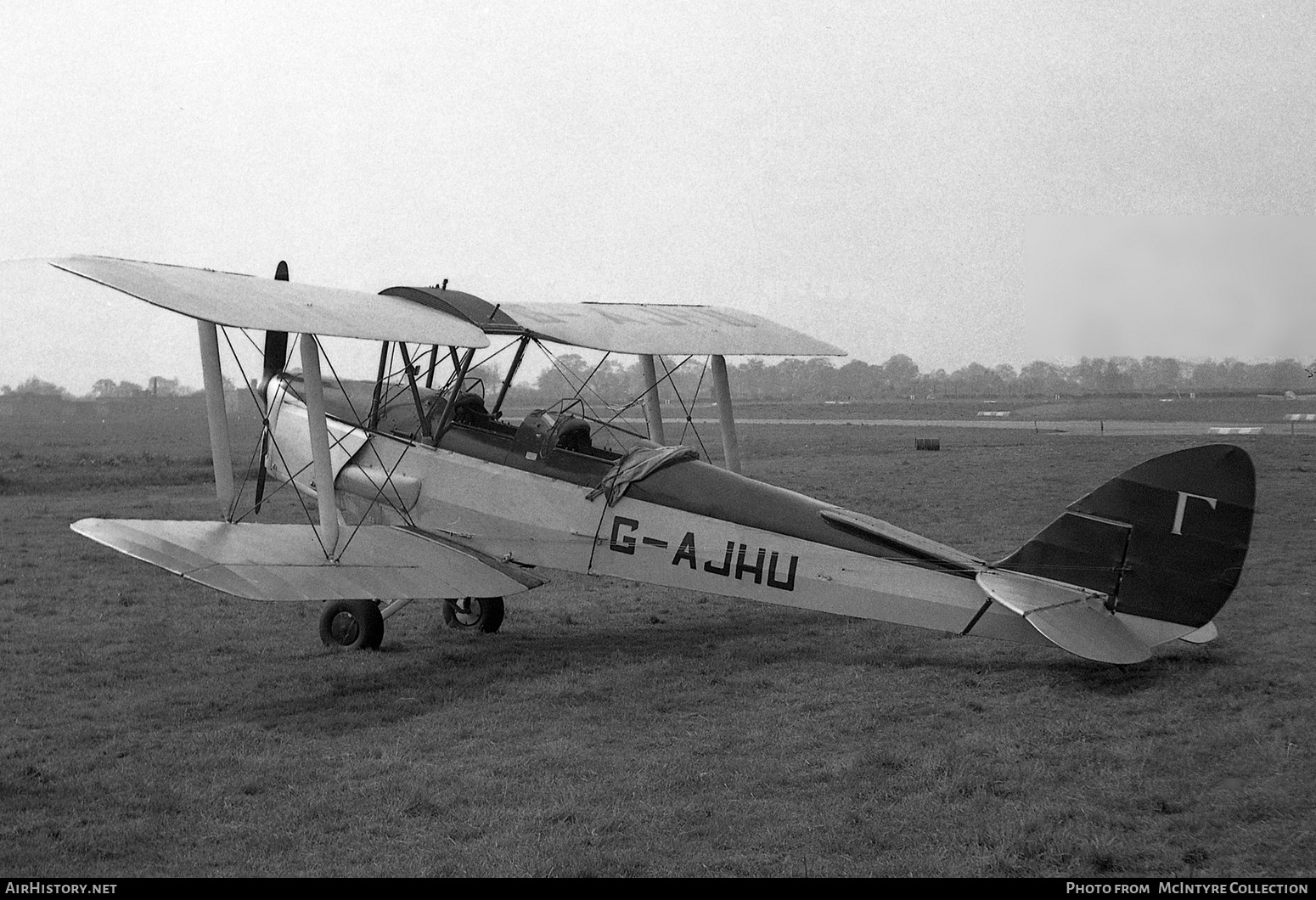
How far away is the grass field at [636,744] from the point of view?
4098 mm

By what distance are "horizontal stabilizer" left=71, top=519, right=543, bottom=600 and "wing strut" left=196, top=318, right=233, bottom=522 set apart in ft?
0.85

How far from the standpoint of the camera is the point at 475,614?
8.73 metres

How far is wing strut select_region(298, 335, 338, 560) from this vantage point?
23.6 ft

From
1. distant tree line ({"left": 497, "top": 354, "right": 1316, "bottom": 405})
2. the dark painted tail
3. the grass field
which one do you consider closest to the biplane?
the dark painted tail

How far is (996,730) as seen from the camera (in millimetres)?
5523

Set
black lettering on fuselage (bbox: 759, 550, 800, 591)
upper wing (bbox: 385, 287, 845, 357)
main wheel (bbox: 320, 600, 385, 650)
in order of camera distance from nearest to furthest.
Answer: black lettering on fuselage (bbox: 759, 550, 800, 591) < main wheel (bbox: 320, 600, 385, 650) < upper wing (bbox: 385, 287, 845, 357)

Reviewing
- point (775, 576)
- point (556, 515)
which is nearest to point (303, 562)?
point (556, 515)

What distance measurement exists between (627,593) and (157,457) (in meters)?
19.4

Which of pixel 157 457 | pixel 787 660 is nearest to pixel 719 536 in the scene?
pixel 787 660

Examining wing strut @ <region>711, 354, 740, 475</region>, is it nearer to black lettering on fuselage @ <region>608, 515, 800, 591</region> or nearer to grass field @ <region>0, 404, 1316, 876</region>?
grass field @ <region>0, 404, 1316, 876</region>

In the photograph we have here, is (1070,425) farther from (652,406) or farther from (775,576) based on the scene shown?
(775,576)

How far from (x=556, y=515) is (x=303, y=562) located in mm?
1848

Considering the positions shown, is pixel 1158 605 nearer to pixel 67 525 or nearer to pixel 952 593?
pixel 952 593
